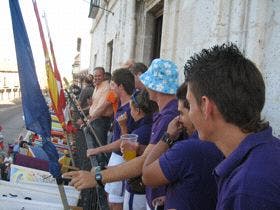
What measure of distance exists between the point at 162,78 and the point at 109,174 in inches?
31.9

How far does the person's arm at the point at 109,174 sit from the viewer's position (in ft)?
7.43

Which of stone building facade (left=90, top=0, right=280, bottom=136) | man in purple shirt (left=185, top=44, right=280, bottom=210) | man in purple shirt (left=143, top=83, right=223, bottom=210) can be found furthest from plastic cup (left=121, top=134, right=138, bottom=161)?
man in purple shirt (left=185, top=44, right=280, bottom=210)

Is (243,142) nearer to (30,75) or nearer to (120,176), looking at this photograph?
(120,176)

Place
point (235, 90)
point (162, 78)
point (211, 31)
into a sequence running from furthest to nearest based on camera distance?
1. point (211, 31)
2. point (162, 78)
3. point (235, 90)

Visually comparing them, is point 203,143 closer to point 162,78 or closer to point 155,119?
point 155,119

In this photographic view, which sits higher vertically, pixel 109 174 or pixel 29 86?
pixel 29 86

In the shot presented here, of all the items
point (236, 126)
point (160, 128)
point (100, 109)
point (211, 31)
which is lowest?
point (100, 109)

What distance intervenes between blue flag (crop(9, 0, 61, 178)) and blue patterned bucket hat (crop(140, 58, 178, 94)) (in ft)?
2.51

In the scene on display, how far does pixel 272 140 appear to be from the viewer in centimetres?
137

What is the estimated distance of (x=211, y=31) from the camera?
423 centimetres

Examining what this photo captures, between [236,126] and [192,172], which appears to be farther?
[192,172]

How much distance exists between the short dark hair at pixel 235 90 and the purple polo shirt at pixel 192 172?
0.56 meters

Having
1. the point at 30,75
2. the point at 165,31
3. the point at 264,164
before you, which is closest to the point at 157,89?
the point at 30,75

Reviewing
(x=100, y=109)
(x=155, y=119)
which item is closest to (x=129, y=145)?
(x=155, y=119)
